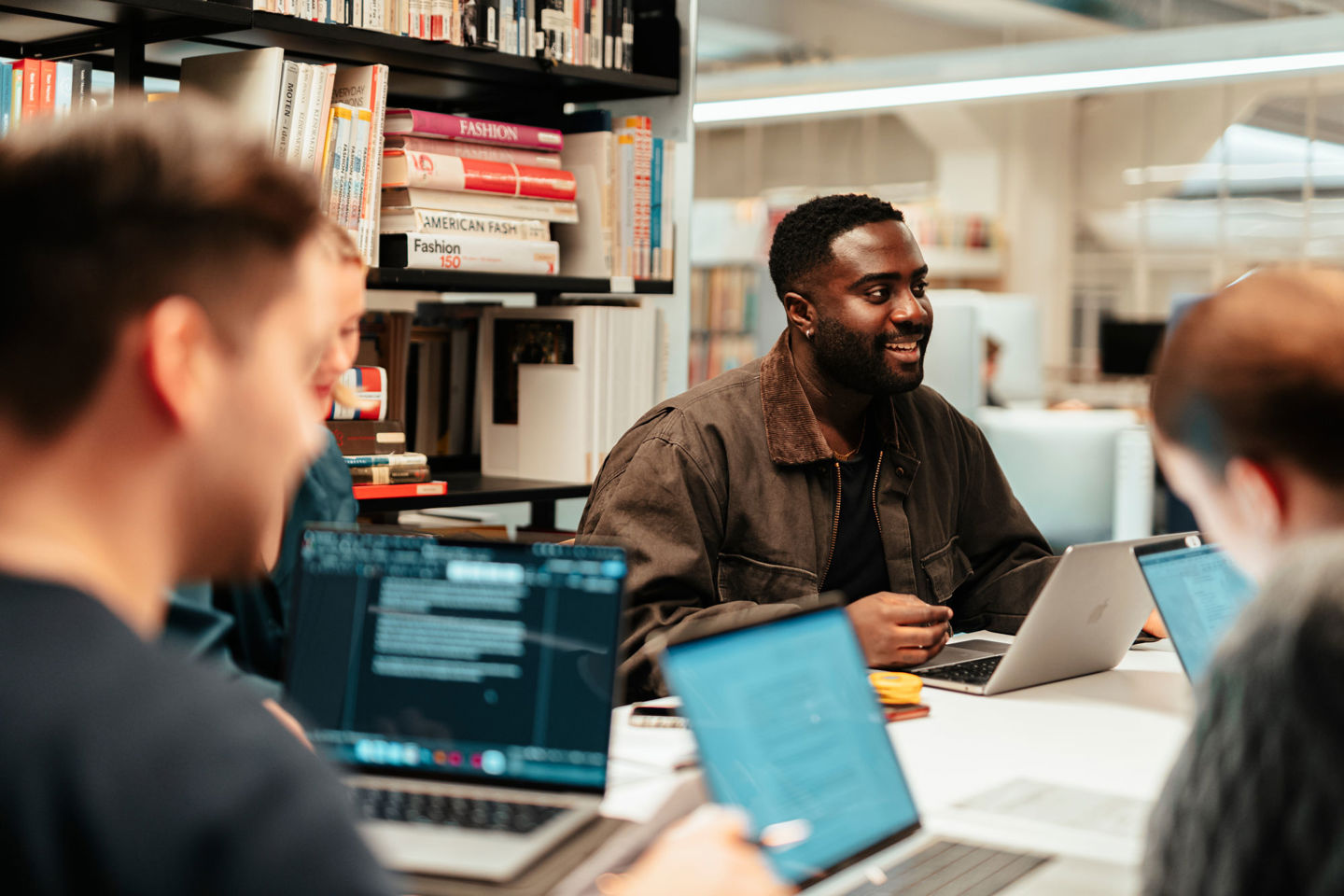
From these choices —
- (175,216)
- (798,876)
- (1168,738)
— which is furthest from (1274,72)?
(175,216)

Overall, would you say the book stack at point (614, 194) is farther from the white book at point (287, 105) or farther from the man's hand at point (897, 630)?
the man's hand at point (897, 630)

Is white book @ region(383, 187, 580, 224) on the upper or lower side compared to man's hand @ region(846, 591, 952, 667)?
upper

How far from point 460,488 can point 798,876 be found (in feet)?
5.79

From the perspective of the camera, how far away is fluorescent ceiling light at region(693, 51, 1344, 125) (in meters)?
3.29

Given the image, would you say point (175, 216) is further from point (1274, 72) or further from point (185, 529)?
point (1274, 72)

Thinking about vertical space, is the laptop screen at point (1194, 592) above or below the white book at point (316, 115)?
below

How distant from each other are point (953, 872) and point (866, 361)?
48.1 inches

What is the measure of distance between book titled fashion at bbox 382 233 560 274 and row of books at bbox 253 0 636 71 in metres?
0.39

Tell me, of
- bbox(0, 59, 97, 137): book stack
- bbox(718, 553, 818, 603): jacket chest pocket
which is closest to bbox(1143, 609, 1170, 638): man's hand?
bbox(718, 553, 818, 603): jacket chest pocket

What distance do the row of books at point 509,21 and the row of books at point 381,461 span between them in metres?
0.76

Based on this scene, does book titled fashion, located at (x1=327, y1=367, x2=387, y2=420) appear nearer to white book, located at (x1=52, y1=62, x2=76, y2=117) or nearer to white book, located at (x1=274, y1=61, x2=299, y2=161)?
white book, located at (x1=274, y1=61, x2=299, y2=161)

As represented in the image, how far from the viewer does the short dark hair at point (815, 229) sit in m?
2.35

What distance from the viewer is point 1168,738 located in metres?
1.65

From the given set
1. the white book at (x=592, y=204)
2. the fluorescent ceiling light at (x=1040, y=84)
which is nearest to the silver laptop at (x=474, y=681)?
the white book at (x=592, y=204)
